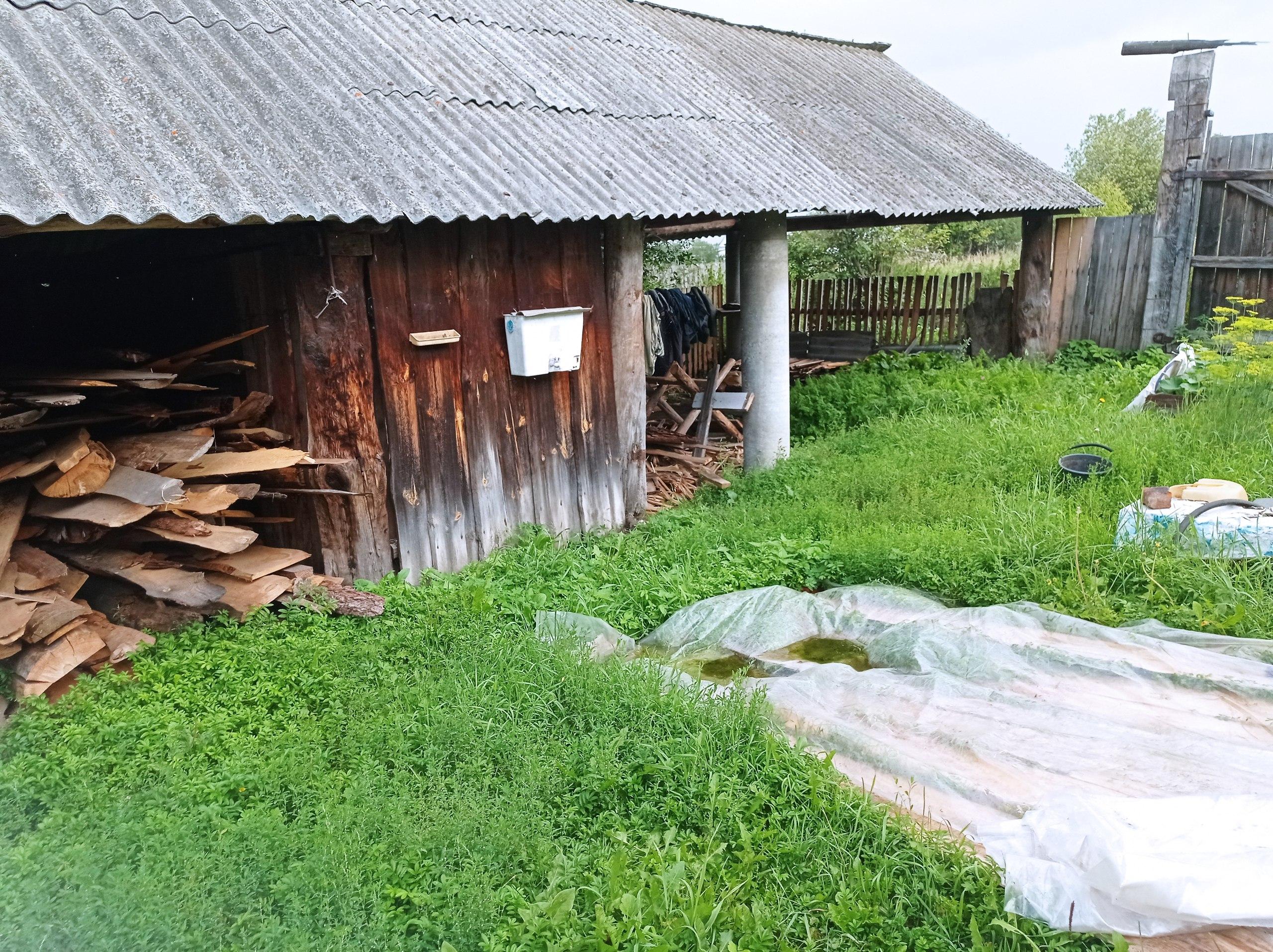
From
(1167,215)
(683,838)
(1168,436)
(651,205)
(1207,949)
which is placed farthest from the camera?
(1167,215)

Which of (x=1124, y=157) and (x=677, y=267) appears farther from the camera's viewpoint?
(x=1124, y=157)

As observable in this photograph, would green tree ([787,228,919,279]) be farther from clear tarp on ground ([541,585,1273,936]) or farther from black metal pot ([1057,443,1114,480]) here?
clear tarp on ground ([541,585,1273,936])

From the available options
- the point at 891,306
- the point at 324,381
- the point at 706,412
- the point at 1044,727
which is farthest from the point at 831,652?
the point at 891,306

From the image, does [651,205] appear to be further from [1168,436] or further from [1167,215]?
[1167,215]

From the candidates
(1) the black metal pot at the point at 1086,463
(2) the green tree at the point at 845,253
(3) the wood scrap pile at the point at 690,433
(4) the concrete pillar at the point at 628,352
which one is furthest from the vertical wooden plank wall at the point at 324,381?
(2) the green tree at the point at 845,253

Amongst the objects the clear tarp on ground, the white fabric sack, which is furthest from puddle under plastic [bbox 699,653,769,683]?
the white fabric sack

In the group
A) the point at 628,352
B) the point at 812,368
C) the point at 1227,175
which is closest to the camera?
the point at 628,352

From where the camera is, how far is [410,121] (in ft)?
21.4

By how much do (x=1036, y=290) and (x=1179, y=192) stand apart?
82.8 inches

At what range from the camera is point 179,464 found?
5.41 m

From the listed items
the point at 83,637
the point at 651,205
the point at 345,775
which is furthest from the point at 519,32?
the point at 345,775

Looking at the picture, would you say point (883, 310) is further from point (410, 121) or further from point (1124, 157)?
point (1124, 157)

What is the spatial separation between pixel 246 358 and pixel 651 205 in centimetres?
316

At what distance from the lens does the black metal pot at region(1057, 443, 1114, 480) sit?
6898 mm
